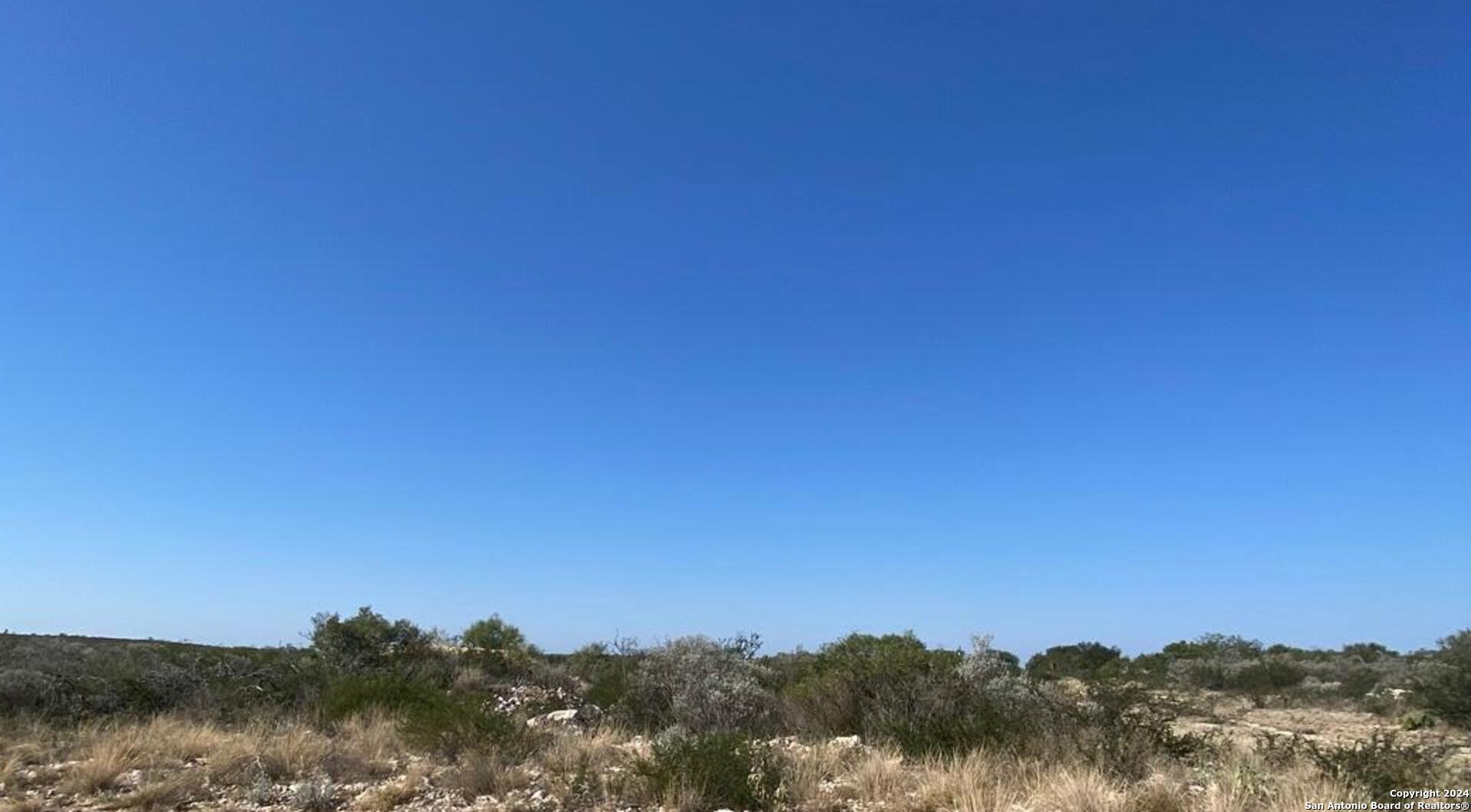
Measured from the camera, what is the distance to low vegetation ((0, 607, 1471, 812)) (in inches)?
318

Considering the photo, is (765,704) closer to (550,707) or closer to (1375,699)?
(550,707)

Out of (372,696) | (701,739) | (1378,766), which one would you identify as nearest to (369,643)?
(372,696)

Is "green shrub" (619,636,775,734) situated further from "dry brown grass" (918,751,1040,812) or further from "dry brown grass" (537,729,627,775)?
"dry brown grass" (918,751,1040,812)

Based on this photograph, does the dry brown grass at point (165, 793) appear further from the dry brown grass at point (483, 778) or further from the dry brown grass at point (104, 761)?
the dry brown grass at point (483, 778)

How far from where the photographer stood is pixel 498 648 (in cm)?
3180

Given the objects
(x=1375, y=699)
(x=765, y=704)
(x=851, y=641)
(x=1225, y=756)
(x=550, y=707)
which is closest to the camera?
(x=1225, y=756)

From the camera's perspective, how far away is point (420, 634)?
24.6 meters

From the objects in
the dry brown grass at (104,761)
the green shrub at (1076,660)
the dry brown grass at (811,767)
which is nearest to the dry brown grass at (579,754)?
the dry brown grass at (811,767)

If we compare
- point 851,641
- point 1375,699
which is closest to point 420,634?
point 851,641

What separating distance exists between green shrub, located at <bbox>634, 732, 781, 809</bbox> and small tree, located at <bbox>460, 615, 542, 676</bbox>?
54.7 feet

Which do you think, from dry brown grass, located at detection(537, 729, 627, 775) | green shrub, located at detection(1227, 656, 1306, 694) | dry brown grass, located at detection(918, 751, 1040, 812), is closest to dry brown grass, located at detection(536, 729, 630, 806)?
dry brown grass, located at detection(537, 729, 627, 775)

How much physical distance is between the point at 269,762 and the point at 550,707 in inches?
310

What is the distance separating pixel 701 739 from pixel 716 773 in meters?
0.69

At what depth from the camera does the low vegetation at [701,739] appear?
8.07 metres
